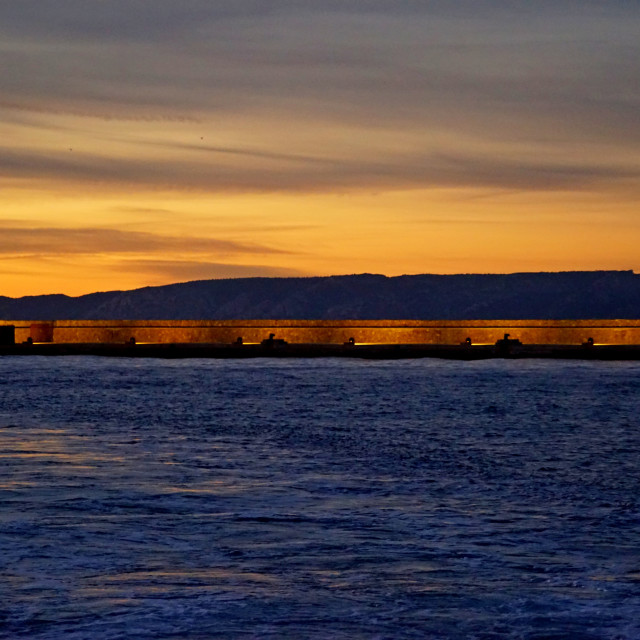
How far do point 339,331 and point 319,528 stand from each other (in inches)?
2770

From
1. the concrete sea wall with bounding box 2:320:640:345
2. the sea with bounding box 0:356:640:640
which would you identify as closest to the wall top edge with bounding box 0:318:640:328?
the concrete sea wall with bounding box 2:320:640:345

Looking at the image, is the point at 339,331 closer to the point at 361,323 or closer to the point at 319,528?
the point at 361,323

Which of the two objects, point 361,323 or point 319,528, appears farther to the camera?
point 361,323

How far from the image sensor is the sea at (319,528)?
728 centimetres

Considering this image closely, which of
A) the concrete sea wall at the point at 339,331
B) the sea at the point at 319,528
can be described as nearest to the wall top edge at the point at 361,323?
the concrete sea wall at the point at 339,331

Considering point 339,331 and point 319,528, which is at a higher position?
point 339,331

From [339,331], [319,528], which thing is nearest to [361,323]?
[339,331]

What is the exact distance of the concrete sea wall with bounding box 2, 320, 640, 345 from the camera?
75125 mm

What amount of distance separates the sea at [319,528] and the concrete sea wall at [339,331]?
5165 centimetres

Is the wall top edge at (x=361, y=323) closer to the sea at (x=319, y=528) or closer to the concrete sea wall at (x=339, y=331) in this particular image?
the concrete sea wall at (x=339, y=331)

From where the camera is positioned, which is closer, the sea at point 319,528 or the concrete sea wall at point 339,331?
the sea at point 319,528

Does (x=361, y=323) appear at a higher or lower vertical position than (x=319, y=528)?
higher

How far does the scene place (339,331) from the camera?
80.7 meters

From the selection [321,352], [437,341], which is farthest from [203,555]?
[437,341]
